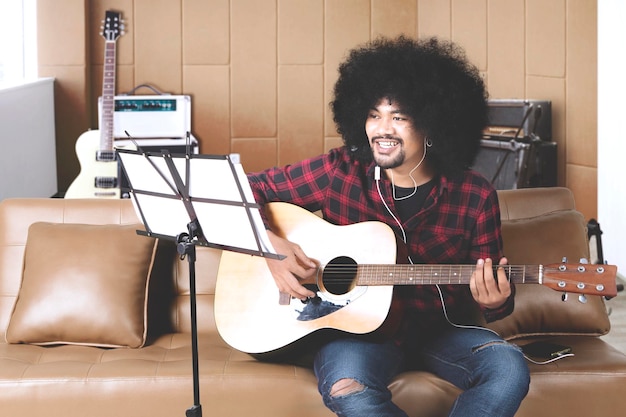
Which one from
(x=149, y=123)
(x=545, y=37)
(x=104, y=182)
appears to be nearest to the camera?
(x=545, y=37)

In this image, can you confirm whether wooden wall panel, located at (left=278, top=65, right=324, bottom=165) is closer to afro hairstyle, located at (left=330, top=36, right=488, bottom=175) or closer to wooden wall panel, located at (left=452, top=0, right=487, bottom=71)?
wooden wall panel, located at (left=452, top=0, right=487, bottom=71)

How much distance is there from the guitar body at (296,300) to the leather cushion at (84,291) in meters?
0.31

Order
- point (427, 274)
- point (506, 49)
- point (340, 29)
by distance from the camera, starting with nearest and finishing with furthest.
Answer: point (427, 274) → point (506, 49) → point (340, 29)

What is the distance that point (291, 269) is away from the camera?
2.36 m

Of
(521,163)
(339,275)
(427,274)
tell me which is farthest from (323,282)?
(521,163)

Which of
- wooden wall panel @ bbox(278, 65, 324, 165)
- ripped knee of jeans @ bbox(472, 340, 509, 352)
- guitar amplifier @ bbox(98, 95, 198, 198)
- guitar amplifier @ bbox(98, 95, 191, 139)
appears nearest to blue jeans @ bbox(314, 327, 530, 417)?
ripped knee of jeans @ bbox(472, 340, 509, 352)

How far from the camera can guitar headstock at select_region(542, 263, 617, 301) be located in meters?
2.08

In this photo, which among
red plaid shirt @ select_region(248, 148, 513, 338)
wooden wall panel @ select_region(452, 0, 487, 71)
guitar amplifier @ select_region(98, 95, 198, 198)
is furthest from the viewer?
guitar amplifier @ select_region(98, 95, 198, 198)

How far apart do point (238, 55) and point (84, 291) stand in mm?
5015

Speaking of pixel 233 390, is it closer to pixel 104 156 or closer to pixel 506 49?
pixel 104 156

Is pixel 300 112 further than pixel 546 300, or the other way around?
pixel 300 112

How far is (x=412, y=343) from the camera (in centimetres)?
245

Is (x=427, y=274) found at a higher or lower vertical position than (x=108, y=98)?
lower

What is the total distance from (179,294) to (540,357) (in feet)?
3.75
